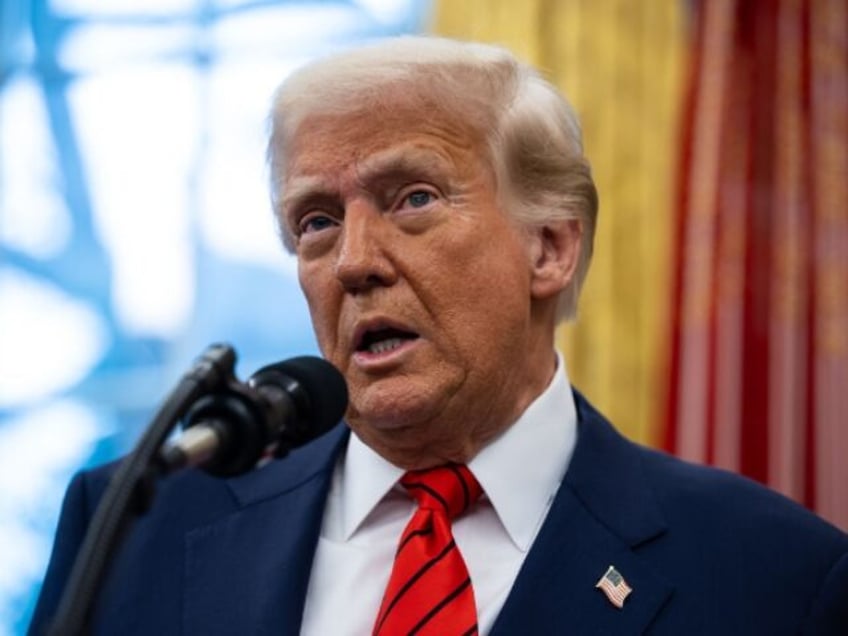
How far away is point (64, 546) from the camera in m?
2.13

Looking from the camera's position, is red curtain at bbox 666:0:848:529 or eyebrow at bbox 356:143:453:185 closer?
eyebrow at bbox 356:143:453:185

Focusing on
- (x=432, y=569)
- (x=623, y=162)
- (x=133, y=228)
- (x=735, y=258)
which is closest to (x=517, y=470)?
(x=432, y=569)

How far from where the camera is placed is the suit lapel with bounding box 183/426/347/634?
2023 mm

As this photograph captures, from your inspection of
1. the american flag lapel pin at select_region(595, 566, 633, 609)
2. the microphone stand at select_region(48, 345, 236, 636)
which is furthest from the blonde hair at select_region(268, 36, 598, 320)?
the microphone stand at select_region(48, 345, 236, 636)

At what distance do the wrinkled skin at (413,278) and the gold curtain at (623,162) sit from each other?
4.90 ft

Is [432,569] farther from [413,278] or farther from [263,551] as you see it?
[413,278]

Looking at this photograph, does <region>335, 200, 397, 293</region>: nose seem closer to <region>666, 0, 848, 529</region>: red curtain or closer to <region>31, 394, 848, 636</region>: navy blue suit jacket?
<region>31, 394, 848, 636</region>: navy blue suit jacket

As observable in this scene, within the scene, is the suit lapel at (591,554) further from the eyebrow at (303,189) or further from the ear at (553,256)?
the eyebrow at (303,189)

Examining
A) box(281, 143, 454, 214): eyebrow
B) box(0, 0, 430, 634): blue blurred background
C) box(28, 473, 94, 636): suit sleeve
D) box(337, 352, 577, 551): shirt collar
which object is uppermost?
box(281, 143, 454, 214): eyebrow

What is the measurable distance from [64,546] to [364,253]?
2.02 feet

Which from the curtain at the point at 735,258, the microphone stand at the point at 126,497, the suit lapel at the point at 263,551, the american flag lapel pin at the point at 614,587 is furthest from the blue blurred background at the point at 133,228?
the microphone stand at the point at 126,497

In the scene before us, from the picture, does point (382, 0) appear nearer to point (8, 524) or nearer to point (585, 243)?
point (8, 524)

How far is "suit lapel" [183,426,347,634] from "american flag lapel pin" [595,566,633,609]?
41 cm

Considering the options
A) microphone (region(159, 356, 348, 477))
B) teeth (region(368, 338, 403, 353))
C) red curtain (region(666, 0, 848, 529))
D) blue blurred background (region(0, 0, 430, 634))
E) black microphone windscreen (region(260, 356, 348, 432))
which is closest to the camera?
microphone (region(159, 356, 348, 477))
